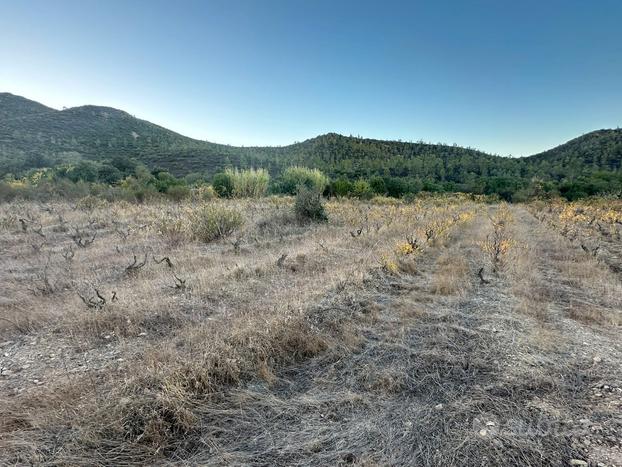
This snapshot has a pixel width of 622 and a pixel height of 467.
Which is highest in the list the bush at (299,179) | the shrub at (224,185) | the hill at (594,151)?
the hill at (594,151)

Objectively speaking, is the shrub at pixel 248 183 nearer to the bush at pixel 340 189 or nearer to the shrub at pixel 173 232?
the bush at pixel 340 189

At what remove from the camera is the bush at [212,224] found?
34.4 feet

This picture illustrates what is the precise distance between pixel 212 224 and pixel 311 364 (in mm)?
7885

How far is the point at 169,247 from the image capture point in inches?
366

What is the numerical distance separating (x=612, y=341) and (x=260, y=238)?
349 inches

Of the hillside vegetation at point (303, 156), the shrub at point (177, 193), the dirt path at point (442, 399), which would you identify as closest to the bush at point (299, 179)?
the shrub at point (177, 193)

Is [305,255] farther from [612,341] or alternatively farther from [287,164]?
[287,164]

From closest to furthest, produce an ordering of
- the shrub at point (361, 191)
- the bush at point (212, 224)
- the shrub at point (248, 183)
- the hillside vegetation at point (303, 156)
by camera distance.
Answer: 1. the bush at point (212, 224)
2. the shrub at point (248, 183)
3. the shrub at point (361, 191)
4. the hillside vegetation at point (303, 156)

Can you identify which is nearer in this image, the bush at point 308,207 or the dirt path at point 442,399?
the dirt path at point 442,399

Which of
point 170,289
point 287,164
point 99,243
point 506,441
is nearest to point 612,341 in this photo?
point 506,441

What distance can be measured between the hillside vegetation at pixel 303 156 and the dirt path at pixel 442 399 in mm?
32410

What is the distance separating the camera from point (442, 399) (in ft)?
9.37

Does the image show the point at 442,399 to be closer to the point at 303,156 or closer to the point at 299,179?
the point at 299,179

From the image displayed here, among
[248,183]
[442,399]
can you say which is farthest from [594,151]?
[442,399]
